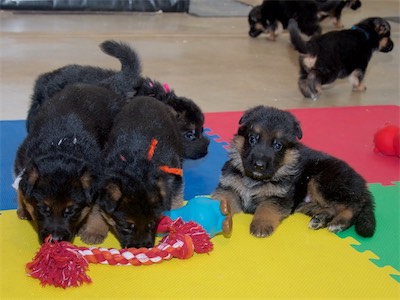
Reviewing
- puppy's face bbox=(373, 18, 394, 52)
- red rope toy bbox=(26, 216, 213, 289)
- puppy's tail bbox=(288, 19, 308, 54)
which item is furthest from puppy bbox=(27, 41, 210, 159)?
puppy's face bbox=(373, 18, 394, 52)

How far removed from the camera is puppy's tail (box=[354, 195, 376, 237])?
12.3 feet

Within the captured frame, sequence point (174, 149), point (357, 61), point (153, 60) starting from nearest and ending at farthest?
point (174, 149), point (357, 61), point (153, 60)

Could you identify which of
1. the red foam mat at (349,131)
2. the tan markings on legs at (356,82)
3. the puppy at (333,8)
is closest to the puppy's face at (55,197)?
the red foam mat at (349,131)

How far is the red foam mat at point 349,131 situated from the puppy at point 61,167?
6.44ft

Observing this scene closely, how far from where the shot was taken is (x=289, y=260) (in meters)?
3.47

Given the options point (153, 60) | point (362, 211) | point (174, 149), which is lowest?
point (153, 60)

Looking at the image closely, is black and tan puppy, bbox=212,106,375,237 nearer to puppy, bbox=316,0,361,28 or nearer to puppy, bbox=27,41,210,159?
puppy, bbox=27,41,210,159

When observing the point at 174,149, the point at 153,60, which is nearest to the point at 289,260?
the point at 174,149

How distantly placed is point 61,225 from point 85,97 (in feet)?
4.00

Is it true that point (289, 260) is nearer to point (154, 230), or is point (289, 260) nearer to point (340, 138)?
point (154, 230)

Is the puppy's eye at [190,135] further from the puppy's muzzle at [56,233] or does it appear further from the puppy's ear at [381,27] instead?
the puppy's ear at [381,27]

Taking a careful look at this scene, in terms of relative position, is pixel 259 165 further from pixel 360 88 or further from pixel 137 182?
pixel 360 88

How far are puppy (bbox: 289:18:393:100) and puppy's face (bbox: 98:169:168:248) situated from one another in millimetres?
4447

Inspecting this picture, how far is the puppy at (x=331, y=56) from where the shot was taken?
7.22 m
